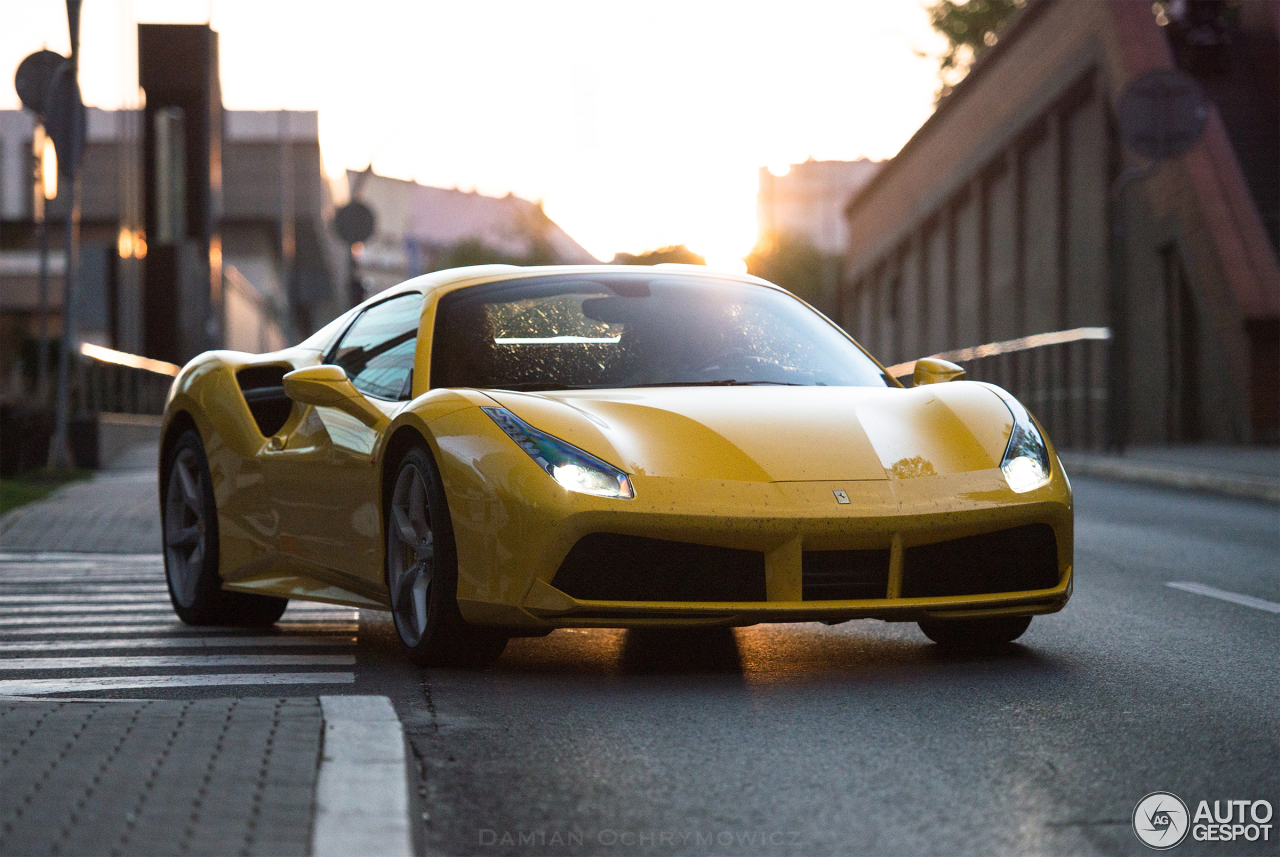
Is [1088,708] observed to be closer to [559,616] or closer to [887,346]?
[559,616]

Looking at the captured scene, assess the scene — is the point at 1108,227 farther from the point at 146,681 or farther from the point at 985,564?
the point at 146,681

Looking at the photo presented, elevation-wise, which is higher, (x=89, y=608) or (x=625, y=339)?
(x=625, y=339)

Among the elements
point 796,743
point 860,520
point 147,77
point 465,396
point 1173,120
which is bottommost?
point 796,743

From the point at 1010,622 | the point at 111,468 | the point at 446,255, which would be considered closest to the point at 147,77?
the point at 111,468

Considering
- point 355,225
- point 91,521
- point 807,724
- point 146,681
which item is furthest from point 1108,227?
point 807,724

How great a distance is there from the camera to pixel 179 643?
261 inches

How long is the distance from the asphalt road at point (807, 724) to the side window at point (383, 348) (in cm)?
90

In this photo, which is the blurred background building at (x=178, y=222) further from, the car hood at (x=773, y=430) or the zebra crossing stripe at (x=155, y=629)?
the car hood at (x=773, y=430)

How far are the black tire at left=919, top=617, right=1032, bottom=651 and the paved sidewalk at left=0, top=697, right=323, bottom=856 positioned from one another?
2242mm

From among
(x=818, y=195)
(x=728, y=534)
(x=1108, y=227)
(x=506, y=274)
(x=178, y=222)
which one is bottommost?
(x=728, y=534)

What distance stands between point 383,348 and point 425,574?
1221 millimetres

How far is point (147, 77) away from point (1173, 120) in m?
20.2

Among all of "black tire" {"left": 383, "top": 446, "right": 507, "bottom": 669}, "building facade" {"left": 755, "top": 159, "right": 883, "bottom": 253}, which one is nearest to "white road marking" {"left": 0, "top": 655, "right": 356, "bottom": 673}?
"black tire" {"left": 383, "top": 446, "right": 507, "bottom": 669}

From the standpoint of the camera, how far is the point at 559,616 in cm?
520
